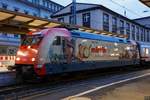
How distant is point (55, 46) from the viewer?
1725 centimetres

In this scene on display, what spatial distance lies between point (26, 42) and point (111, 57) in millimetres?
8838

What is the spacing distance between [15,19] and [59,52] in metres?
3.74

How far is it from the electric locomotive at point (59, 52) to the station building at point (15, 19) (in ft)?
4.92

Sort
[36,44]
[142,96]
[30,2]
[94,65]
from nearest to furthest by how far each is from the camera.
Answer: [142,96] < [36,44] < [94,65] < [30,2]

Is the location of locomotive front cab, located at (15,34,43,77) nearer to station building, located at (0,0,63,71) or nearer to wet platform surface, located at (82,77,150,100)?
station building, located at (0,0,63,71)

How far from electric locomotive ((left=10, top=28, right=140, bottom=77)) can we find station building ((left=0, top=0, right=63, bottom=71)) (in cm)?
150

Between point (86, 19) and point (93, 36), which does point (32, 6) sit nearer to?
point (86, 19)

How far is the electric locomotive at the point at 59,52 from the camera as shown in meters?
16.5

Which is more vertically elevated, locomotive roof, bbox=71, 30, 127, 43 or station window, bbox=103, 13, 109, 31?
station window, bbox=103, 13, 109, 31

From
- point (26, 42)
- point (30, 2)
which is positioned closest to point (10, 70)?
point (26, 42)

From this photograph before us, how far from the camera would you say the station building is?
59.1 ft

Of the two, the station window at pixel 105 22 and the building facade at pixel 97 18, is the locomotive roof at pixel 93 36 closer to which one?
the building facade at pixel 97 18

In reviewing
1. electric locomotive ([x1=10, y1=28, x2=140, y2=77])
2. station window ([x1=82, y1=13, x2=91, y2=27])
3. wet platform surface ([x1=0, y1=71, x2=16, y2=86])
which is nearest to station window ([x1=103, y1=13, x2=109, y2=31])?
station window ([x1=82, y1=13, x2=91, y2=27])

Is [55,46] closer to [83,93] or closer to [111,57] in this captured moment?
[83,93]
